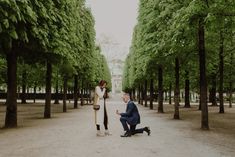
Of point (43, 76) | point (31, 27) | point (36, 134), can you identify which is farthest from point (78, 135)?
point (43, 76)

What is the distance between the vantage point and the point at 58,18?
22938mm

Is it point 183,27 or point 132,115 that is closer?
point 132,115

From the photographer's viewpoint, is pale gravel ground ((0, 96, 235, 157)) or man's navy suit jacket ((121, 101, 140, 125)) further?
man's navy suit jacket ((121, 101, 140, 125))

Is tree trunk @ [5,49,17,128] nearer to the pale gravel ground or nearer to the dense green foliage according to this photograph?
the pale gravel ground

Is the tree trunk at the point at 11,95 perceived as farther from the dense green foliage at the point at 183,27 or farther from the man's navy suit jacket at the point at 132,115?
the dense green foliage at the point at 183,27

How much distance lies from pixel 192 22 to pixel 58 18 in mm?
7676

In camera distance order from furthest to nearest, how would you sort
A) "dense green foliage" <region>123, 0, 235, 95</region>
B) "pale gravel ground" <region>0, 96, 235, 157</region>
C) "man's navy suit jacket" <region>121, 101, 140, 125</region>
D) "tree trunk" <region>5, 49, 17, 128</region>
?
"tree trunk" <region>5, 49, 17, 128</region> < "man's navy suit jacket" <region>121, 101, 140, 125</region> < "dense green foliage" <region>123, 0, 235, 95</region> < "pale gravel ground" <region>0, 96, 235, 157</region>

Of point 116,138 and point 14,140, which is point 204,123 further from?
point 14,140

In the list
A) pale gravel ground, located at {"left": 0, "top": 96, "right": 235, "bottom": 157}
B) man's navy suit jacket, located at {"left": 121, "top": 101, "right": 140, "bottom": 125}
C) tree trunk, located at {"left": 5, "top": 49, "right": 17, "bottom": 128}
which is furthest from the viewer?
tree trunk, located at {"left": 5, "top": 49, "right": 17, "bottom": 128}

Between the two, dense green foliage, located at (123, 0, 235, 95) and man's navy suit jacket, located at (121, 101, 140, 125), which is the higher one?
dense green foliage, located at (123, 0, 235, 95)

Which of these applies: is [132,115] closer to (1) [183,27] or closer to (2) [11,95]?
(1) [183,27]

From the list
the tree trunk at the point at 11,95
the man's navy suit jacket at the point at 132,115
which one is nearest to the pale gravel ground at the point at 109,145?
the man's navy suit jacket at the point at 132,115

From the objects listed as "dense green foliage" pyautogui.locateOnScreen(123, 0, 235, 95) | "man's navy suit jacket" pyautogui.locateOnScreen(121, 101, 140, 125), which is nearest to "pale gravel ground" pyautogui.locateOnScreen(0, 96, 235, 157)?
"man's navy suit jacket" pyautogui.locateOnScreen(121, 101, 140, 125)

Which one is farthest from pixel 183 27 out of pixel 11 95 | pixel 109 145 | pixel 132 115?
pixel 11 95
